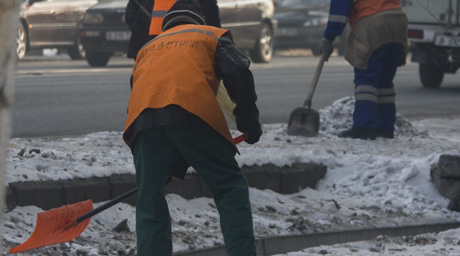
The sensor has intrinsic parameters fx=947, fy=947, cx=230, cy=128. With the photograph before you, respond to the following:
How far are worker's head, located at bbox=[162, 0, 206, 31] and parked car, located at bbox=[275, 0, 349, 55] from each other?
1869cm

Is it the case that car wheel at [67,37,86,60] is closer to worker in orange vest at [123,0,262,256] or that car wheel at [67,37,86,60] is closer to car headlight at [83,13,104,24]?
car headlight at [83,13,104,24]

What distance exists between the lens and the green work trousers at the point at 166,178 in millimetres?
3490

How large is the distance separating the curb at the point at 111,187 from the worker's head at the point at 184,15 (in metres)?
1.28

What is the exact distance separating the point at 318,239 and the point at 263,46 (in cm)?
1374

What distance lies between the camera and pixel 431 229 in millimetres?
5562

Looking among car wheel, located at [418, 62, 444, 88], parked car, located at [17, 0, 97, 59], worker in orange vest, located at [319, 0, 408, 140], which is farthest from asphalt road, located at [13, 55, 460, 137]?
parked car, located at [17, 0, 97, 59]

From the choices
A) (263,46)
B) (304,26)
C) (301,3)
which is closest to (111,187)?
(263,46)

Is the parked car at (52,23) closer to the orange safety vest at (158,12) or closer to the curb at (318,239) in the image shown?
the orange safety vest at (158,12)

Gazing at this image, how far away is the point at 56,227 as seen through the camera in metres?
4.20

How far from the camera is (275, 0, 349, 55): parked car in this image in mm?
22516

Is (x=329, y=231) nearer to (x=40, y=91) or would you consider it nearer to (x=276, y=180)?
(x=276, y=180)

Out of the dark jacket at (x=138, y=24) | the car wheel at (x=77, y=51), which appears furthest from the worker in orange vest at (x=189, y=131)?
the car wheel at (x=77, y=51)

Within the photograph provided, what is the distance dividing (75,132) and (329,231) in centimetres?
355

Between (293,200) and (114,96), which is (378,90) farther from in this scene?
(114,96)
